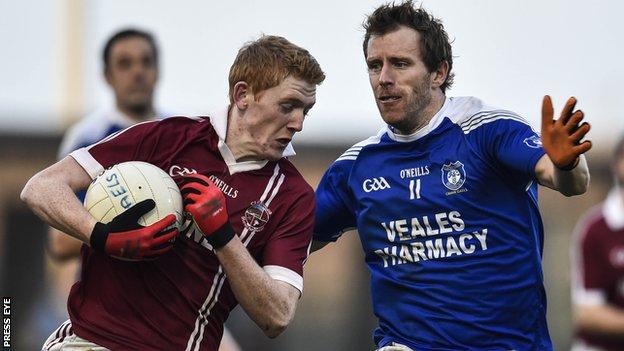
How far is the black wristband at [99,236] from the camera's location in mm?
5688

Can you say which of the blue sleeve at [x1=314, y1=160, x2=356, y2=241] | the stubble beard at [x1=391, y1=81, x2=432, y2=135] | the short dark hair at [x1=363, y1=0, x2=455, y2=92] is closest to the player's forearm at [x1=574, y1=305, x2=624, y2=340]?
the blue sleeve at [x1=314, y1=160, x2=356, y2=241]

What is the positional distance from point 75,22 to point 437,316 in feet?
52.9

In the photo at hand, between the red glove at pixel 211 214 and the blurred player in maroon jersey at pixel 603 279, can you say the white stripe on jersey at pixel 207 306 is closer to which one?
the red glove at pixel 211 214

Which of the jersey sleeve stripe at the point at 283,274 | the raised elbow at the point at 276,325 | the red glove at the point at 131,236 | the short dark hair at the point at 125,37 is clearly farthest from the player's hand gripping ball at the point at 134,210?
the short dark hair at the point at 125,37

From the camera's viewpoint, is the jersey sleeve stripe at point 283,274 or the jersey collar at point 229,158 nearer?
the jersey sleeve stripe at point 283,274

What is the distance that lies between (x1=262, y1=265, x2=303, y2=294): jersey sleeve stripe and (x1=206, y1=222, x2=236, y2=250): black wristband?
338 millimetres

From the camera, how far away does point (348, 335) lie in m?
15.1

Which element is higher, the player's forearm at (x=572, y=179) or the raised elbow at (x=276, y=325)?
the player's forearm at (x=572, y=179)

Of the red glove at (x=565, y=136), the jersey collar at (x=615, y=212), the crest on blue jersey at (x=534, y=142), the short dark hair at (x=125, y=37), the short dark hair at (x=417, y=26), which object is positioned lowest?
the jersey collar at (x=615, y=212)

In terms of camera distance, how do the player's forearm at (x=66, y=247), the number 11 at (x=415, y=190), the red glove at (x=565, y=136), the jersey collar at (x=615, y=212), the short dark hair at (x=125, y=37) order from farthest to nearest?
1. the jersey collar at (x=615, y=212)
2. the short dark hair at (x=125, y=37)
3. the player's forearm at (x=66, y=247)
4. the number 11 at (x=415, y=190)
5. the red glove at (x=565, y=136)

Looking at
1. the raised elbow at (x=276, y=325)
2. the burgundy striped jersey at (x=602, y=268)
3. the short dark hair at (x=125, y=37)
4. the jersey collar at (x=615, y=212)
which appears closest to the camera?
the raised elbow at (x=276, y=325)

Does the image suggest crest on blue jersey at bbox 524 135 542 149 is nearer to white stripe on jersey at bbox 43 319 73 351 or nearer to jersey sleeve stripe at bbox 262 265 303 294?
jersey sleeve stripe at bbox 262 265 303 294

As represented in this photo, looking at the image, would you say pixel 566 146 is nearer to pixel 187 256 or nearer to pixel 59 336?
pixel 187 256

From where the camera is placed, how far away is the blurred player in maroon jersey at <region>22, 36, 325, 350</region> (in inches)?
227
